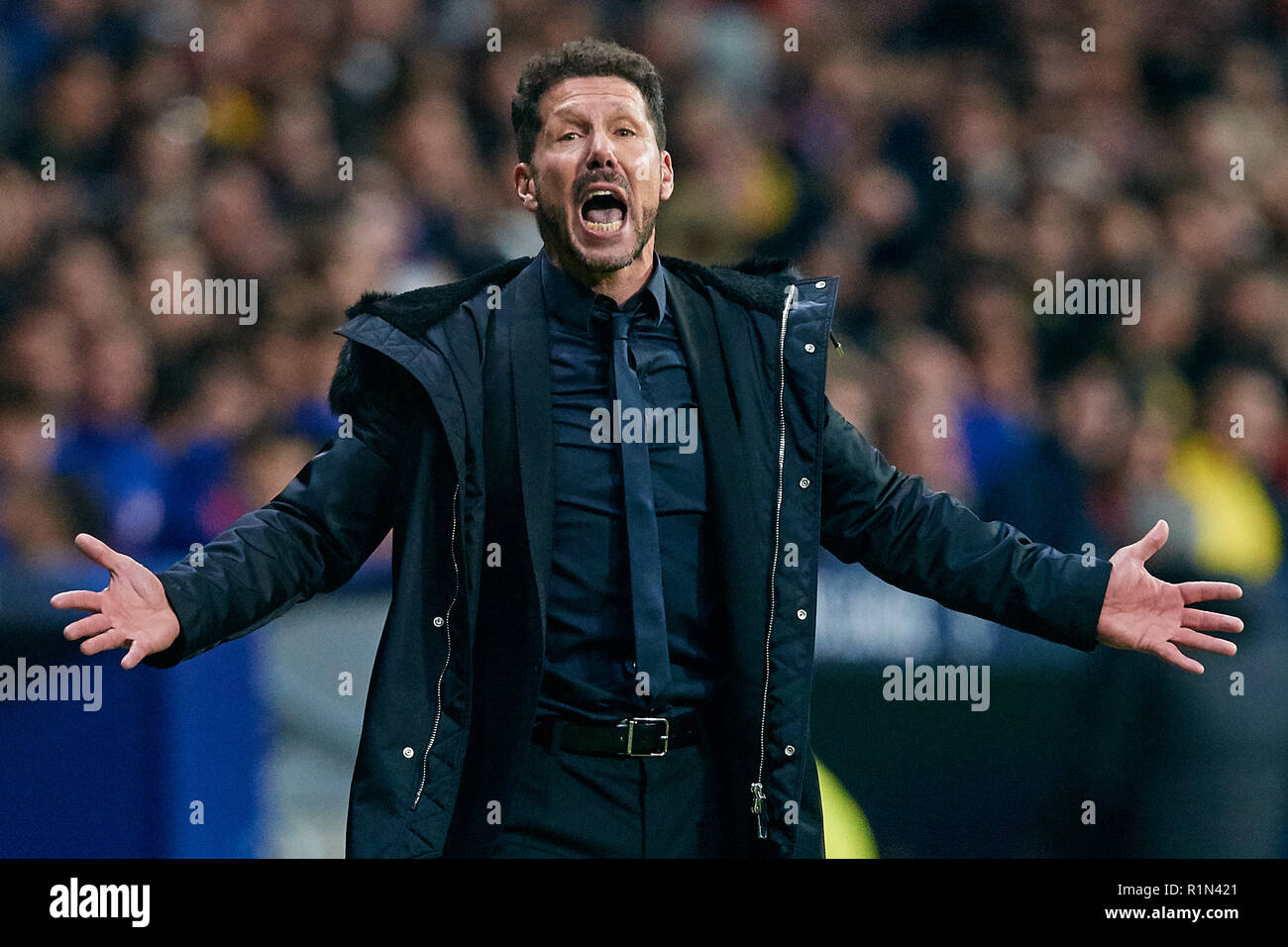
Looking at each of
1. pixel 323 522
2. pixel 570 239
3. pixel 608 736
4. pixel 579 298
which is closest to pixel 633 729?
pixel 608 736

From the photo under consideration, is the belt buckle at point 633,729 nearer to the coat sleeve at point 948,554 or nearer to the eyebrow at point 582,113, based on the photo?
the coat sleeve at point 948,554

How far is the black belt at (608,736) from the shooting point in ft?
8.77

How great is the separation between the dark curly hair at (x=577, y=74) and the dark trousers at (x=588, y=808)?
115 centimetres

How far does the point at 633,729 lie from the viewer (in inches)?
105

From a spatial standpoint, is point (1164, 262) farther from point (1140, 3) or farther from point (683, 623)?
point (683, 623)

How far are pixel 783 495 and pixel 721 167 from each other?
3.65 m

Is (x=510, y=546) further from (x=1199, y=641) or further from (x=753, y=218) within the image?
(x=753, y=218)

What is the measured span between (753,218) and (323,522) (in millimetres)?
3662

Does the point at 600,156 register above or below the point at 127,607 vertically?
above

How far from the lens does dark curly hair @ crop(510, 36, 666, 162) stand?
301 cm

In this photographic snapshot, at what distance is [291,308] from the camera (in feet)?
17.6
